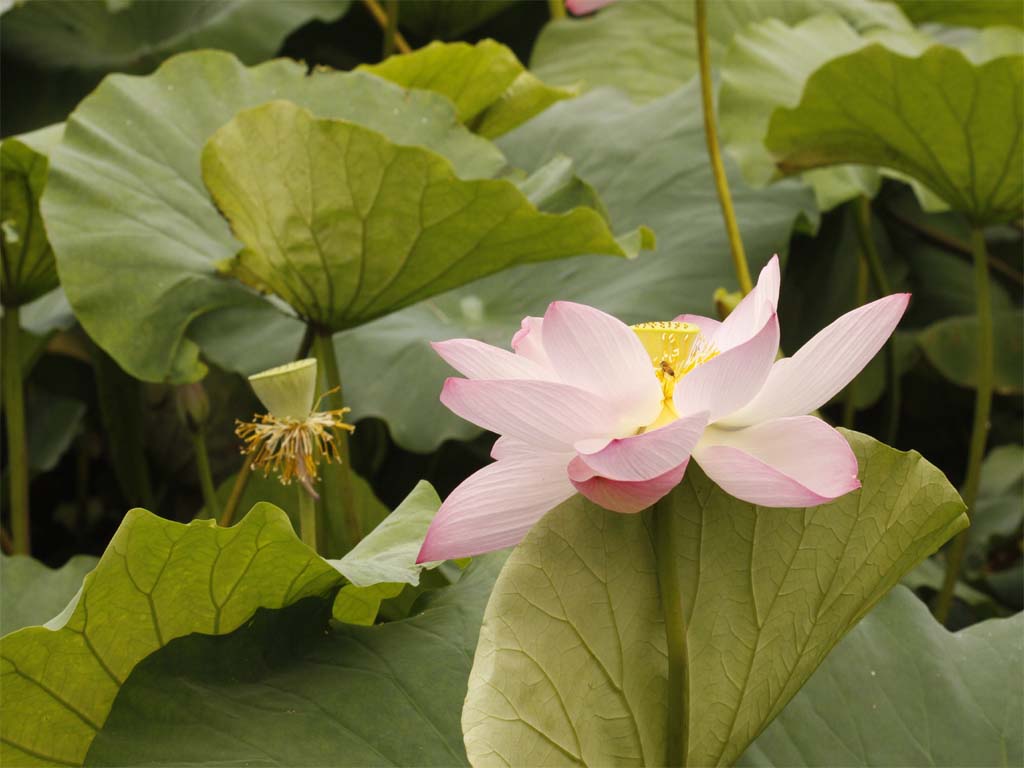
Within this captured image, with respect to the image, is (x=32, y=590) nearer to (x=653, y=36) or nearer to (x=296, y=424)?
(x=296, y=424)

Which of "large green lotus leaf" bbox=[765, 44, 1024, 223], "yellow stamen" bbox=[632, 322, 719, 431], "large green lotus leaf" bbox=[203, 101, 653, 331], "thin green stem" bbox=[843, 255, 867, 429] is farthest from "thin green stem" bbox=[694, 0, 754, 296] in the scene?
"yellow stamen" bbox=[632, 322, 719, 431]

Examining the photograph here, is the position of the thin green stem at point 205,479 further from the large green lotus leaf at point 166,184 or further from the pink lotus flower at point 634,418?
the pink lotus flower at point 634,418

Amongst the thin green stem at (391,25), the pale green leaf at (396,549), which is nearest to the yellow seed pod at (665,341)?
the pale green leaf at (396,549)

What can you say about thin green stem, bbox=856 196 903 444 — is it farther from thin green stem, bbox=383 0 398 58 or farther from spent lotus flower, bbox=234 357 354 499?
spent lotus flower, bbox=234 357 354 499

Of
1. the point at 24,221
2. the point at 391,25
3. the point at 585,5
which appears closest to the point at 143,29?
the point at 391,25

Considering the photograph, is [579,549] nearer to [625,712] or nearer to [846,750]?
[625,712]

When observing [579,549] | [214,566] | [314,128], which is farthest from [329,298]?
[579,549]
